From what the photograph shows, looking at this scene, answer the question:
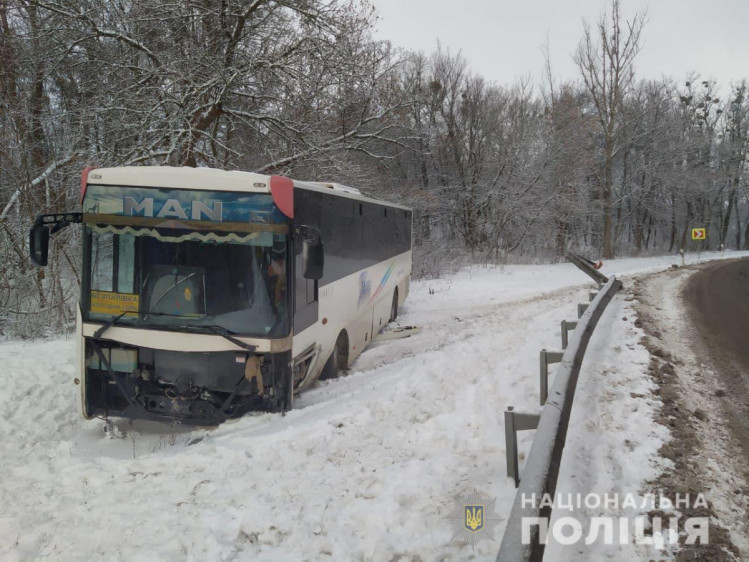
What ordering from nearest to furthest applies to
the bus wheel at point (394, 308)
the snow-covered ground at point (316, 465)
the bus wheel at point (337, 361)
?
the snow-covered ground at point (316, 465), the bus wheel at point (337, 361), the bus wheel at point (394, 308)

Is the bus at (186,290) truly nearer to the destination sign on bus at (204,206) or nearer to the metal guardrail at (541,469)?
the destination sign on bus at (204,206)

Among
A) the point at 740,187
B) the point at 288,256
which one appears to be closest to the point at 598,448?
the point at 288,256

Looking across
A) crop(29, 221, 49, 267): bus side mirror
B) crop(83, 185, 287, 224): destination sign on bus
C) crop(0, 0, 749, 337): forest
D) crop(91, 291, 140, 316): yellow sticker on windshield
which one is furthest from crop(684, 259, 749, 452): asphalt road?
crop(0, 0, 749, 337): forest

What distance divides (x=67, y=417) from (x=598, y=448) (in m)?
6.32

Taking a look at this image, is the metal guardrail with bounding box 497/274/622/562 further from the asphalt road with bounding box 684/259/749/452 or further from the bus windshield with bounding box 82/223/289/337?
the bus windshield with bounding box 82/223/289/337

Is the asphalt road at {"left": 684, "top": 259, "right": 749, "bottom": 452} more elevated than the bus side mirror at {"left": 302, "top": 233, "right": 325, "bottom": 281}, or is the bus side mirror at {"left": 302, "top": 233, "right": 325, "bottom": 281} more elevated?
the bus side mirror at {"left": 302, "top": 233, "right": 325, "bottom": 281}

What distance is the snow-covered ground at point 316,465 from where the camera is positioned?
353 cm

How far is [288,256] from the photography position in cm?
602

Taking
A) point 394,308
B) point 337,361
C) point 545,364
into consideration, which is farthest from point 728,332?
point 394,308

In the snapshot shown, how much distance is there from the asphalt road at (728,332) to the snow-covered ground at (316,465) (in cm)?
87

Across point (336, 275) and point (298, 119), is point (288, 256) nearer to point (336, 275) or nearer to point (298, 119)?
point (336, 275)

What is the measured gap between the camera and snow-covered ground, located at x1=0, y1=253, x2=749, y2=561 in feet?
11.6

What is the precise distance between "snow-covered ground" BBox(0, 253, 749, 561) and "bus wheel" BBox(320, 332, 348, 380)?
0.62m

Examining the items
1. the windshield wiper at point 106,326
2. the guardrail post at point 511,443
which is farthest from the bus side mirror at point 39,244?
the guardrail post at point 511,443
